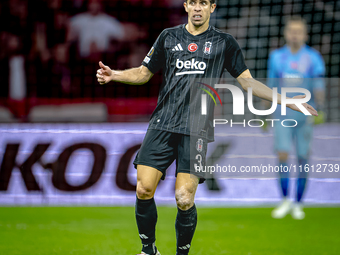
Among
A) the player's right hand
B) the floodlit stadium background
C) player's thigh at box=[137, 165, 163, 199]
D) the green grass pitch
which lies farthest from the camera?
the floodlit stadium background

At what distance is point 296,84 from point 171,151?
2413 mm

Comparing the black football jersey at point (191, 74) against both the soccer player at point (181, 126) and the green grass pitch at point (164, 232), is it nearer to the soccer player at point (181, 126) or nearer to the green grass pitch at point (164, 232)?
the soccer player at point (181, 126)

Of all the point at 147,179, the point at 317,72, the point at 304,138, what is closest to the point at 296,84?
the point at 317,72

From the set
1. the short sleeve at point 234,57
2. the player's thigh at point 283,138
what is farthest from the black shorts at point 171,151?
the player's thigh at point 283,138

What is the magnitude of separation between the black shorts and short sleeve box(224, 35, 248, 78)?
0.48 m

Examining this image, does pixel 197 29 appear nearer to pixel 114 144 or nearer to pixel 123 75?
pixel 123 75

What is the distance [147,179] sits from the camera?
2588mm

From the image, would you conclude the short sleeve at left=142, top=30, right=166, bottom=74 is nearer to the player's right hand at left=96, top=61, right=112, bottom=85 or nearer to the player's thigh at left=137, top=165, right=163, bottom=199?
the player's right hand at left=96, top=61, right=112, bottom=85

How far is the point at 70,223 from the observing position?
4129 mm

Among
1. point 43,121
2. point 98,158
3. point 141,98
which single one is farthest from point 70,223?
point 141,98

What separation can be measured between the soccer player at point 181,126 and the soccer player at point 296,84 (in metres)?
2.05

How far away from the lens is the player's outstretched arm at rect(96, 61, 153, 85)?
2.71m

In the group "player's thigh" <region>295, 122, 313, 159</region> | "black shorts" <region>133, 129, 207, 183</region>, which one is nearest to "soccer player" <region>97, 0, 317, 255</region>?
"black shorts" <region>133, 129, 207, 183</region>

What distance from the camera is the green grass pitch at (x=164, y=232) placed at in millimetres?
3252
